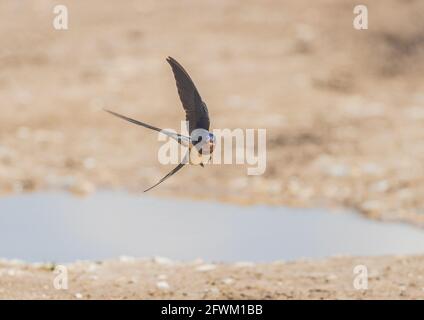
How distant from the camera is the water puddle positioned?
9.71m

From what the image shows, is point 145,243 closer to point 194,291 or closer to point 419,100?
point 194,291

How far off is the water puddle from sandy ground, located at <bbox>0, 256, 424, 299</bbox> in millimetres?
924

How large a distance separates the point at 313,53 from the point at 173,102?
11.2 feet

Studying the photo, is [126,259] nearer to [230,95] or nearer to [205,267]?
[205,267]

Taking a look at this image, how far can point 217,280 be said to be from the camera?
7887 mm

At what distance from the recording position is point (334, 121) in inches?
557

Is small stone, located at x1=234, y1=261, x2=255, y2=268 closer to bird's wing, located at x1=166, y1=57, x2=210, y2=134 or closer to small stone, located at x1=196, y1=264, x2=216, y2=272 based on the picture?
small stone, located at x1=196, y1=264, x2=216, y2=272

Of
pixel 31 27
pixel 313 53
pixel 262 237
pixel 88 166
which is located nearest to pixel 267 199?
pixel 262 237

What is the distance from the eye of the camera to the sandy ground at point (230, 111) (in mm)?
8109

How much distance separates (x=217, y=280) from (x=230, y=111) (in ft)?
23.0

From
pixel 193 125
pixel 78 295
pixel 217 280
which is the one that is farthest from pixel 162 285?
pixel 193 125

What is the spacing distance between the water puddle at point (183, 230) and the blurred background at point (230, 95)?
1.28ft

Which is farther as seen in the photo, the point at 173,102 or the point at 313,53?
the point at 313,53

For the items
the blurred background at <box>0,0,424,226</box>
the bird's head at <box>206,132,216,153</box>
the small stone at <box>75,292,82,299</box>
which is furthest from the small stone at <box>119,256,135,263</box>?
the bird's head at <box>206,132,216,153</box>
